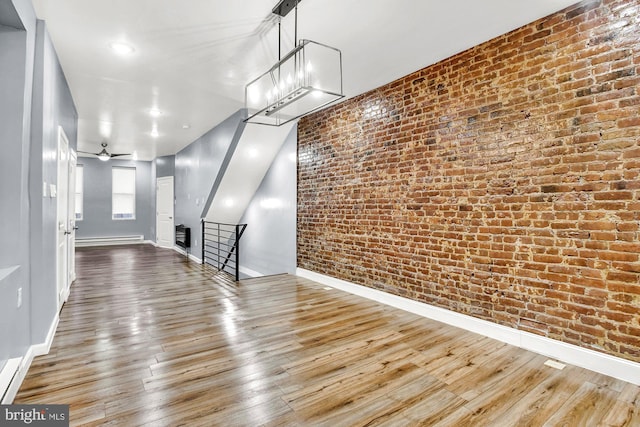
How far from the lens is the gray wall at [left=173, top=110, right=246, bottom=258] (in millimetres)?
5770

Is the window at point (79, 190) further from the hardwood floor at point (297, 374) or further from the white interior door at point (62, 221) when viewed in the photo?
the hardwood floor at point (297, 374)

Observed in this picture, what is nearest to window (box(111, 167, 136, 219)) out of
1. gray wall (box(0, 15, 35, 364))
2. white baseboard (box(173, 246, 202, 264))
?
white baseboard (box(173, 246, 202, 264))

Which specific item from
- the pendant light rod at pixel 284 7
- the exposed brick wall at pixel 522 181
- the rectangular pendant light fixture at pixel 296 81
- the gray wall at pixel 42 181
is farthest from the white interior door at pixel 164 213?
the pendant light rod at pixel 284 7

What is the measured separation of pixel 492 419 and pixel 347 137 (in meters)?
3.63

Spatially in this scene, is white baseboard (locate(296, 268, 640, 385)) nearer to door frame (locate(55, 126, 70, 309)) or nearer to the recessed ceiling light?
door frame (locate(55, 126, 70, 309))

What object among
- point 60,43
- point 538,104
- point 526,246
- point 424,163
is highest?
point 60,43

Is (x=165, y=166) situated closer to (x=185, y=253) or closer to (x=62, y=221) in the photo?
(x=185, y=253)

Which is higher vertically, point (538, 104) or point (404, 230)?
point (538, 104)

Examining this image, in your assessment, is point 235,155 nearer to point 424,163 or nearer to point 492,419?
point 424,163

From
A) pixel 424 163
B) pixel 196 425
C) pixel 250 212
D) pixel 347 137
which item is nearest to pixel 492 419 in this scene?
pixel 196 425

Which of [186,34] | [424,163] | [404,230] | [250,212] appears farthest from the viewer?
[250,212]

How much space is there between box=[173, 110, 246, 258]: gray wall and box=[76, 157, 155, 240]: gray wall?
2.11 metres

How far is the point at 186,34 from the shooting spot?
116 inches

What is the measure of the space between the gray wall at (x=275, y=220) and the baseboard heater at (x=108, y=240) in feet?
16.5
